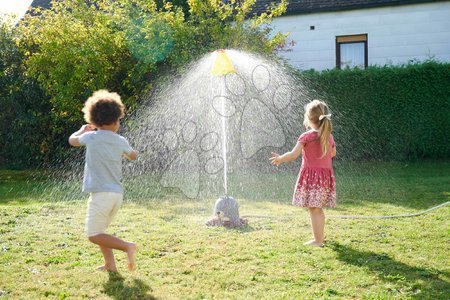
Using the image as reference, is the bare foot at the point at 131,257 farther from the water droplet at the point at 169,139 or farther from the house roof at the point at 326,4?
the house roof at the point at 326,4

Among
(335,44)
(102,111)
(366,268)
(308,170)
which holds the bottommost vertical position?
(366,268)

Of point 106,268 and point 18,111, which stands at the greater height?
point 18,111

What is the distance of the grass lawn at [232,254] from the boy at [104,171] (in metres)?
0.25

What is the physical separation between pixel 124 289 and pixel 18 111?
29.9ft

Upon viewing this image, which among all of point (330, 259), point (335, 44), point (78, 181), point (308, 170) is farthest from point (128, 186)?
point (335, 44)

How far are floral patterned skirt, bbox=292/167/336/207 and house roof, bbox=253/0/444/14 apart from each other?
1007 centimetres

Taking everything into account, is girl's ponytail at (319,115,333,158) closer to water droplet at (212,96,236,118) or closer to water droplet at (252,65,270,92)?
water droplet at (212,96,236,118)

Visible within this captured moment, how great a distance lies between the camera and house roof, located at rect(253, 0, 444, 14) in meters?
13.9

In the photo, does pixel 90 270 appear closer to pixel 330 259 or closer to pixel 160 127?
pixel 330 259

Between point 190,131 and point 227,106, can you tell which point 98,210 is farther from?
point 227,106

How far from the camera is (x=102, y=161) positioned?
4.05 metres

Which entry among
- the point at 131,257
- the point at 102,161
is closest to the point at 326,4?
the point at 102,161

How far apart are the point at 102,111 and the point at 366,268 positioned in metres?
2.24

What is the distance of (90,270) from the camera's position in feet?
13.7
